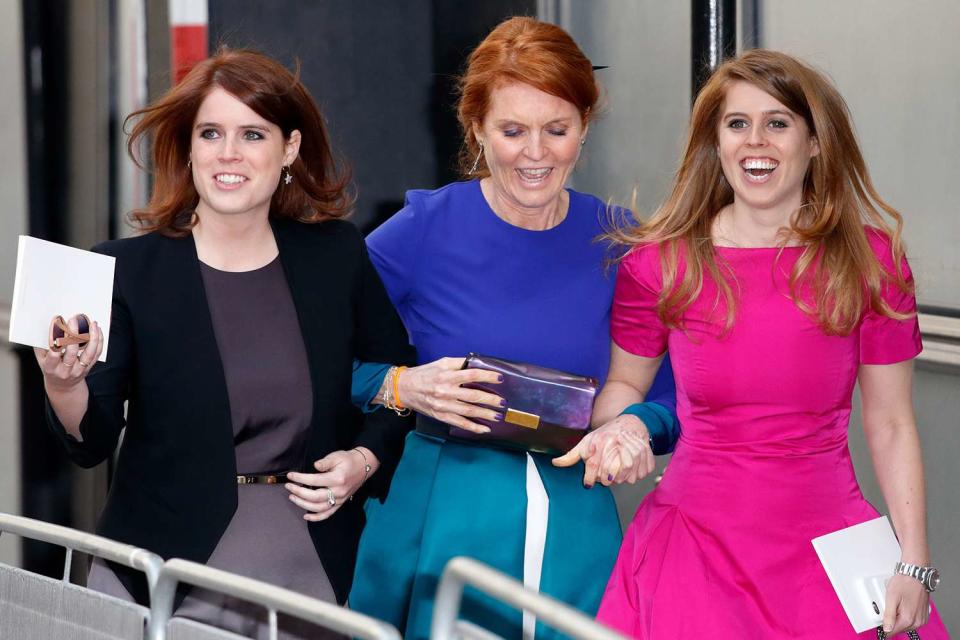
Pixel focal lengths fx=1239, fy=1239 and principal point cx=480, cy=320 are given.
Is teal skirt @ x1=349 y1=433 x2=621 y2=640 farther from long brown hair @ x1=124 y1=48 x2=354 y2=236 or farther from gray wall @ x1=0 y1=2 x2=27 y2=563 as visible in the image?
gray wall @ x1=0 y1=2 x2=27 y2=563

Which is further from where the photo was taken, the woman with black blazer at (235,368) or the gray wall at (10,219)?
the gray wall at (10,219)

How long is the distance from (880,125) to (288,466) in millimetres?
1983

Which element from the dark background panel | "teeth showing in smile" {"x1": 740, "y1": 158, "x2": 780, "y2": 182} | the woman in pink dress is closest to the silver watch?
the woman in pink dress

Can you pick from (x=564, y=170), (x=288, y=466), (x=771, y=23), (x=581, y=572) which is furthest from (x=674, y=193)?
(x=771, y=23)

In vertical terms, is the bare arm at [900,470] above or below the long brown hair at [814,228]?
below

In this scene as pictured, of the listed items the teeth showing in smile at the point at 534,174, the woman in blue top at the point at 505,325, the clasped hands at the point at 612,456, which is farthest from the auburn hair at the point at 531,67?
the clasped hands at the point at 612,456

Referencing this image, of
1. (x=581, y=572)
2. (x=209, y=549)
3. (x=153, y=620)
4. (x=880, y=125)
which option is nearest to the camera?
(x=153, y=620)

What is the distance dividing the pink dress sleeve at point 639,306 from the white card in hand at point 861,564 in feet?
1.48

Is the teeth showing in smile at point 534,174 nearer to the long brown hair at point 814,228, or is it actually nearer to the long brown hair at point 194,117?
the long brown hair at point 814,228

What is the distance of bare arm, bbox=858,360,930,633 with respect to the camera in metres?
1.96

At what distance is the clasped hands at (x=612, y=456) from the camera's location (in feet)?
6.56

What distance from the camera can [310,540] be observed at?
6.79 feet

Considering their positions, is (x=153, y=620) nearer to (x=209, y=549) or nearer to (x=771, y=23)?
(x=209, y=549)

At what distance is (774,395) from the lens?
203 cm
